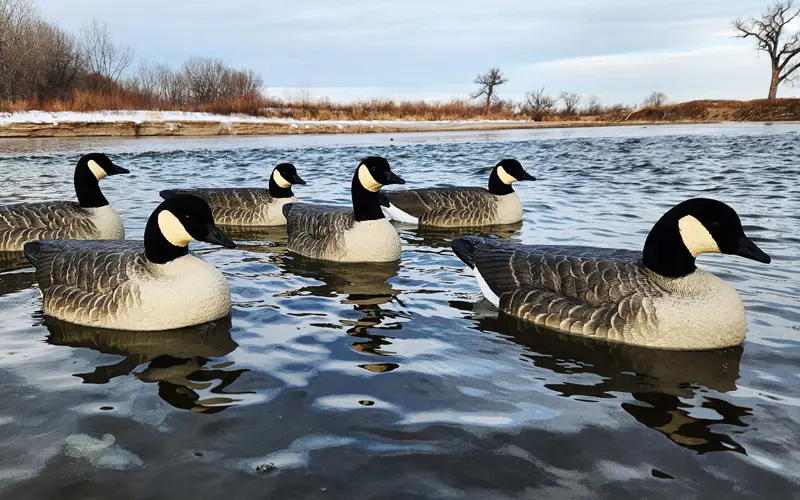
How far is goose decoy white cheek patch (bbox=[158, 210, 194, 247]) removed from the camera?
5.71 m

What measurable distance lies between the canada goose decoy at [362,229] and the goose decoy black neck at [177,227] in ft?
9.53

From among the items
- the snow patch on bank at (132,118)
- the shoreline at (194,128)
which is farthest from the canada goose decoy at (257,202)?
the snow patch on bank at (132,118)

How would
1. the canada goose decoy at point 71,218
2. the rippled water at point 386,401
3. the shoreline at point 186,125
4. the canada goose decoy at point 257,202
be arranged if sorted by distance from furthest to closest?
the shoreline at point 186,125 < the canada goose decoy at point 257,202 < the canada goose decoy at point 71,218 < the rippled water at point 386,401

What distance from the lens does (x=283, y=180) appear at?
11.8m

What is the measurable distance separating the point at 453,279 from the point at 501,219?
4.19 m

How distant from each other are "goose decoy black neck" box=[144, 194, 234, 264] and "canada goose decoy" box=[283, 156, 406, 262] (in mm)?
2904

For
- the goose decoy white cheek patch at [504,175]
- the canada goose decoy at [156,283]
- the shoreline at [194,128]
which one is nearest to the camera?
the canada goose decoy at [156,283]

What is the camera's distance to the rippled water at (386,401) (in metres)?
3.42

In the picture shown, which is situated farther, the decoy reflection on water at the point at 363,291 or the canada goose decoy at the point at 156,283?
the canada goose decoy at the point at 156,283

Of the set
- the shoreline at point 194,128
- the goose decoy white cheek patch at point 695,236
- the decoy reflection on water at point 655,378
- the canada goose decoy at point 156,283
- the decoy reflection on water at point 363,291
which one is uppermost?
the shoreline at point 194,128

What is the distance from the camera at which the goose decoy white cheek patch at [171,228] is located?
5711 mm

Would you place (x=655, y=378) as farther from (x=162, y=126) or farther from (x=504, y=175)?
(x=162, y=126)

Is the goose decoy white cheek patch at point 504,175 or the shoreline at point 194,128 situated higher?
the shoreline at point 194,128

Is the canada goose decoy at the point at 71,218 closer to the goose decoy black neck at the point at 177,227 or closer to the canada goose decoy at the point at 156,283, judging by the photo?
the canada goose decoy at the point at 156,283
